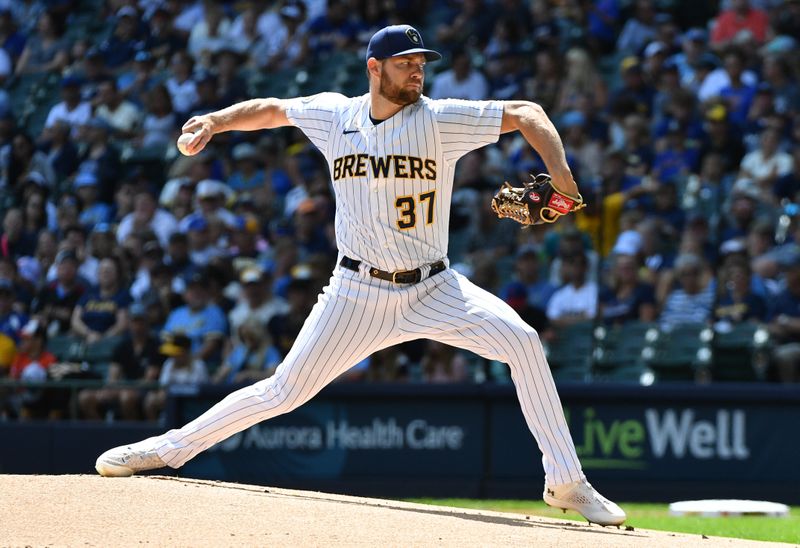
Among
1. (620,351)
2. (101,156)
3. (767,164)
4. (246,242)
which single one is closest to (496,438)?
(620,351)

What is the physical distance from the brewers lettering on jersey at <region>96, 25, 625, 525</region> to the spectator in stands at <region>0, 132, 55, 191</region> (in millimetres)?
10479

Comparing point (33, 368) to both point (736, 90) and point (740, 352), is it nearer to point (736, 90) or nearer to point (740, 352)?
point (740, 352)

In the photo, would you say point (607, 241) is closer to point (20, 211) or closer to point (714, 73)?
point (714, 73)

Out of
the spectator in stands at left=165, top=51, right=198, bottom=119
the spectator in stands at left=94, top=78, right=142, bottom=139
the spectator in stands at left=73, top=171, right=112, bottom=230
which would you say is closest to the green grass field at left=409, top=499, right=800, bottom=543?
the spectator in stands at left=73, top=171, right=112, bottom=230

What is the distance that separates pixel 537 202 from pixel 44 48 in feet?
45.4

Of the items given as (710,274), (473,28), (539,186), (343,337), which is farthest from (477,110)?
(473,28)

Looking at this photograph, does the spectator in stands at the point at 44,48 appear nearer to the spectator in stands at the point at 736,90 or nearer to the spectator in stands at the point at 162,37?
the spectator in stands at the point at 162,37

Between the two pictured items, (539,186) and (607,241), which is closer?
(539,186)

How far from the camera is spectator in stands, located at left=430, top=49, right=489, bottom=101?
45.4 ft

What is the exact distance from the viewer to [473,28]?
49.2 feet

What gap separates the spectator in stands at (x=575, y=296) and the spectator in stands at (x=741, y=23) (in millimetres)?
3328

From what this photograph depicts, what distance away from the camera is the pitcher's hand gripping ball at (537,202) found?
550 cm

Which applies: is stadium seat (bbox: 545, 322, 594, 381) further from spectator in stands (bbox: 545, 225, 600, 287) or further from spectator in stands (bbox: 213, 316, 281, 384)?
spectator in stands (bbox: 213, 316, 281, 384)

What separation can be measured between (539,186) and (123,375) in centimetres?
724
